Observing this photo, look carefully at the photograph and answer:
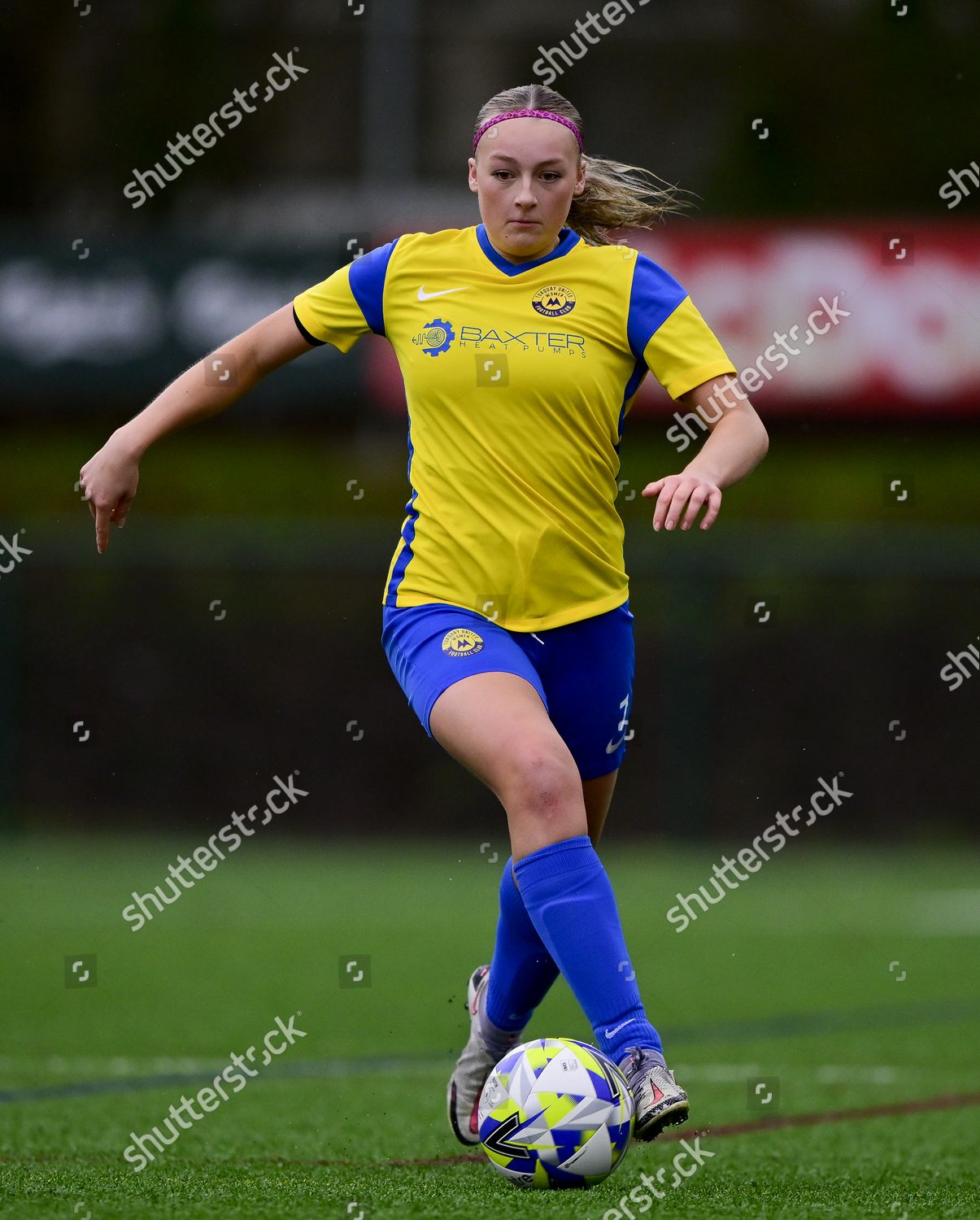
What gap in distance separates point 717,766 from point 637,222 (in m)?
9.30

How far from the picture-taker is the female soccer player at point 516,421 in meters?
4.28

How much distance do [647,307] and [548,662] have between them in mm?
866

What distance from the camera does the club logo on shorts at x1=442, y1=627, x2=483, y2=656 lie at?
4.21 m

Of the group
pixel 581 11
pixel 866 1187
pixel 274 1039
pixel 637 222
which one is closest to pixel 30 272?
pixel 581 11

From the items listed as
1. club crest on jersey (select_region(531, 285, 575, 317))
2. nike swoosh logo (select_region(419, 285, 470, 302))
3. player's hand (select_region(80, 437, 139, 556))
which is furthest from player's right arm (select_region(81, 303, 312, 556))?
club crest on jersey (select_region(531, 285, 575, 317))

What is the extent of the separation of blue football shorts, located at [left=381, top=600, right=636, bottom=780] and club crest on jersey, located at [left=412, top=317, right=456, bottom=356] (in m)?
0.60

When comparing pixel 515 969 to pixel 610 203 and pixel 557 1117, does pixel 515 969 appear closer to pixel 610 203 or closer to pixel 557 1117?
pixel 557 1117

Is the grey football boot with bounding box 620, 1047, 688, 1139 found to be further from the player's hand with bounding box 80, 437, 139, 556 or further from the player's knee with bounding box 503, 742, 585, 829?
the player's hand with bounding box 80, 437, 139, 556

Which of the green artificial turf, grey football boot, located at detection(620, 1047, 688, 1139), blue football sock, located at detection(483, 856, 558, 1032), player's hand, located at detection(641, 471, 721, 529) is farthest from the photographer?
blue football sock, located at detection(483, 856, 558, 1032)

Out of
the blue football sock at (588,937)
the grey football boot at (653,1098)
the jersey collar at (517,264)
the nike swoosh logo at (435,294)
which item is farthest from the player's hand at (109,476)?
the grey football boot at (653,1098)

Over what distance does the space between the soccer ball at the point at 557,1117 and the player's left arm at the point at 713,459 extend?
1130mm

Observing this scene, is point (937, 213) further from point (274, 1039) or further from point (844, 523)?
point (274, 1039)

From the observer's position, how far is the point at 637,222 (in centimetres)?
477

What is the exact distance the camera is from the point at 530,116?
4.36 m
